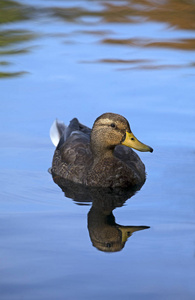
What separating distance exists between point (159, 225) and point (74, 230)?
2.55 ft

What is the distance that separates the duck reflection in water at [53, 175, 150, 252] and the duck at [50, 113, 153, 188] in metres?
0.12

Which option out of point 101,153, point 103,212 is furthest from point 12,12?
point 103,212

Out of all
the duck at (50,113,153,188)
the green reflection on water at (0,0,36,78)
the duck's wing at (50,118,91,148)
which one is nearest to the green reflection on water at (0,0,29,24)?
the green reflection on water at (0,0,36,78)

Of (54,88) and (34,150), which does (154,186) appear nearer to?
(34,150)

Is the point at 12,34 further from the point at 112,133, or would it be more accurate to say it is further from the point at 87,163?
the point at 112,133

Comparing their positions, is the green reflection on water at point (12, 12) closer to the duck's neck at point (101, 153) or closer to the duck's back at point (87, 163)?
the duck's back at point (87, 163)

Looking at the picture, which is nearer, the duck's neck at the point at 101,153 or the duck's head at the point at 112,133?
the duck's head at the point at 112,133

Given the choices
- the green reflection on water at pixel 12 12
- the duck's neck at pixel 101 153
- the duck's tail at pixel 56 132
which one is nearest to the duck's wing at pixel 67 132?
the duck's tail at pixel 56 132

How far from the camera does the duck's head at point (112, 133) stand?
812cm

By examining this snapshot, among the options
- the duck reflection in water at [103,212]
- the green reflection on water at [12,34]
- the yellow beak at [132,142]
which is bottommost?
the duck reflection in water at [103,212]

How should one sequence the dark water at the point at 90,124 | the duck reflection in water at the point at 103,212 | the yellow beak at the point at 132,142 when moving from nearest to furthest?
1. the dark water at the point at 90,124
2. the duck reflection in water at the point at 103,212
3. the yellow beak at the point at 132,142

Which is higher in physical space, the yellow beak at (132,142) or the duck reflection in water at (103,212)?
the yellow beak at (132,142)

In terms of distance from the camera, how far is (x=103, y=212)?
7.24 metres

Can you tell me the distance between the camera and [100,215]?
23.4ft
